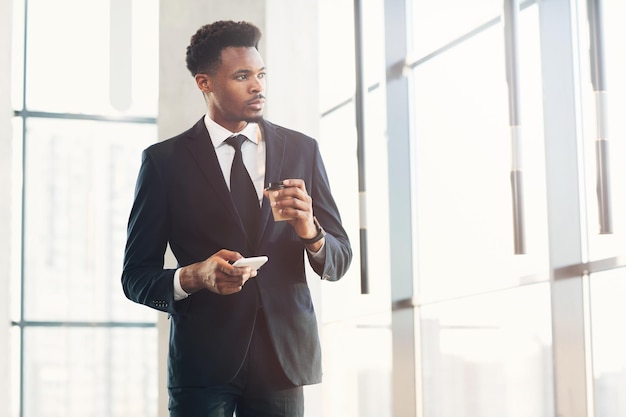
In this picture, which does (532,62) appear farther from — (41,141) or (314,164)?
(41,141)

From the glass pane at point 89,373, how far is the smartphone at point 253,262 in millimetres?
2244

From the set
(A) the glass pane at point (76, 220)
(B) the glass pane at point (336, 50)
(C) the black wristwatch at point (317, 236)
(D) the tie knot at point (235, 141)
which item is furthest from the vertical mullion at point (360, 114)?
(B) the glass pane at point (336, 50)

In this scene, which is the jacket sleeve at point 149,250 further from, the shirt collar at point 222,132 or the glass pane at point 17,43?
the glass pane at point 17,43

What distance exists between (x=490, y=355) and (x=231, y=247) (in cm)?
182

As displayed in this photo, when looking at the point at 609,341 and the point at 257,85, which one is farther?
the point at 609,341

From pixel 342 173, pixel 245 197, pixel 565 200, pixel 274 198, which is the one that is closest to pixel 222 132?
pixel 245 197

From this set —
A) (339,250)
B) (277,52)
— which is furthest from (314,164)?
(277,52)

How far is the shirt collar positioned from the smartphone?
1.85 ft

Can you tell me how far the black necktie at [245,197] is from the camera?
139 inches

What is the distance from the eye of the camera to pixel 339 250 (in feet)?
11.5

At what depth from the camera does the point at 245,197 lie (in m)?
3.55

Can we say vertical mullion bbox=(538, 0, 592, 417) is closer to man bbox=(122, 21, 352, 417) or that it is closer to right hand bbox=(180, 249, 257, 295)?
man bbox=(122, 21, 352, 417)

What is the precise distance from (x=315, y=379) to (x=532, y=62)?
1970mm

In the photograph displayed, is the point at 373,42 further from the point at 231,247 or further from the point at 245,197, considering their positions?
A: the point at 231,247
